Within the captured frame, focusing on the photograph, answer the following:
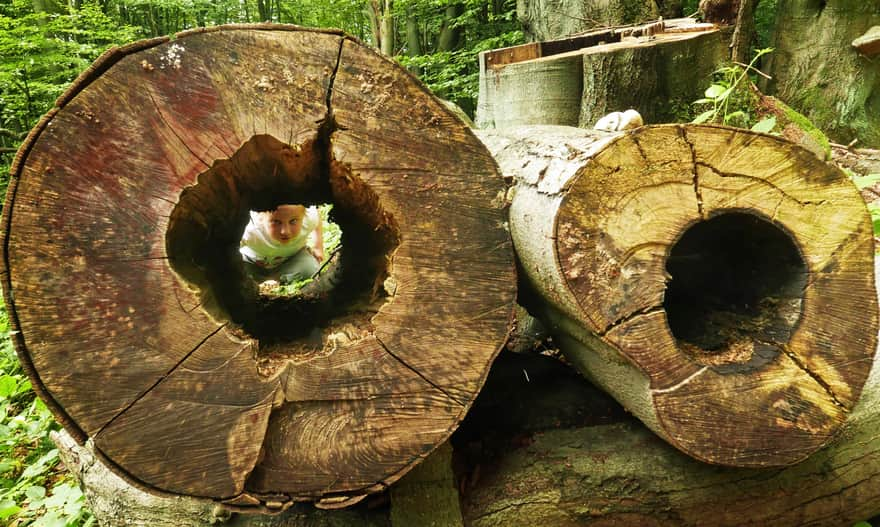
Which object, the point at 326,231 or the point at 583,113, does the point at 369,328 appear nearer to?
the point at 583,113

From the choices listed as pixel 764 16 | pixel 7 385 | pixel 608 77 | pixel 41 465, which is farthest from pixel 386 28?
pixel 41 465

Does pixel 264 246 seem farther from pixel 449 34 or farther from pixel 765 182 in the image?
pixel 449 34

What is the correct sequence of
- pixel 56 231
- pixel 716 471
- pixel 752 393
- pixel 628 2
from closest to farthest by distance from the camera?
pixel 56 231
pixel 752 393
pixel 716 471
pixel 628 2

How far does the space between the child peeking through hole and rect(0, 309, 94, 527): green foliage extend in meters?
1.84

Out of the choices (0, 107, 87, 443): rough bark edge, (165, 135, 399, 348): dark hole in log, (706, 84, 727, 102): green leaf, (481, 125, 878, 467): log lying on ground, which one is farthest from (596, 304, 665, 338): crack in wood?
(706, 84, 727, 102): green leaf

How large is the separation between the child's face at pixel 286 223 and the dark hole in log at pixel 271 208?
191cm

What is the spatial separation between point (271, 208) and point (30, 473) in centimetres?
159

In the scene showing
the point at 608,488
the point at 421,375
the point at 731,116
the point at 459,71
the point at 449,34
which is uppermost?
the point at 449,34

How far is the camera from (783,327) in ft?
4.52

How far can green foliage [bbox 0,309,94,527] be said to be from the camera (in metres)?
2.00

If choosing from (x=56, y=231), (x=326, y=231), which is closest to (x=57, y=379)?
(x=56, y=231)

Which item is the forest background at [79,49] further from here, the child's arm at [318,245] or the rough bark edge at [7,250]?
the child's arm at [318,245]

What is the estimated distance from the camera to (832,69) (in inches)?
211

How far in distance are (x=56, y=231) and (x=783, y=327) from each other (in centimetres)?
177
